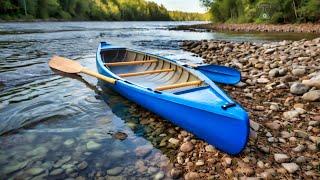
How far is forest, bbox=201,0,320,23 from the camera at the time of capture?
34.1 meters

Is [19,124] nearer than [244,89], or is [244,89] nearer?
[19,124]

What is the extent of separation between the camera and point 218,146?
3918 millimetres

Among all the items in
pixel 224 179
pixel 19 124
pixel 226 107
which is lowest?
pixel 224 179

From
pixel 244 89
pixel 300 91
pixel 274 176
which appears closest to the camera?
pixel 274 176

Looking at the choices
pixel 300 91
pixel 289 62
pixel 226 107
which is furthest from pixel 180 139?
pixel 289 62

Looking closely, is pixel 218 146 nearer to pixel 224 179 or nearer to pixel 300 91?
pixel 224 179

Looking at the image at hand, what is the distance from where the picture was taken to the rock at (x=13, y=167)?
370 centimetres

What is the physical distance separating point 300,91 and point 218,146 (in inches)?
110

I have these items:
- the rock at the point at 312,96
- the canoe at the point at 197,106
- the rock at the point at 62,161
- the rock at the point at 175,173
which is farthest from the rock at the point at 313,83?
the rock at the point at 62,161

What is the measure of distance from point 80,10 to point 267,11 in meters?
61.5

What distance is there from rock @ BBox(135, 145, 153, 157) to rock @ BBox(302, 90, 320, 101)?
3130 mm

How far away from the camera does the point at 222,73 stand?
7113 mm

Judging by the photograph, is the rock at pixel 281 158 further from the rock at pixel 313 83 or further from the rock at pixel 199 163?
the rock at pixel 313 83

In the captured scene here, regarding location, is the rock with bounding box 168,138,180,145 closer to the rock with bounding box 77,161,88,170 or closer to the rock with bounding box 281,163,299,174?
the rock with bounding box 77,161,88,170
